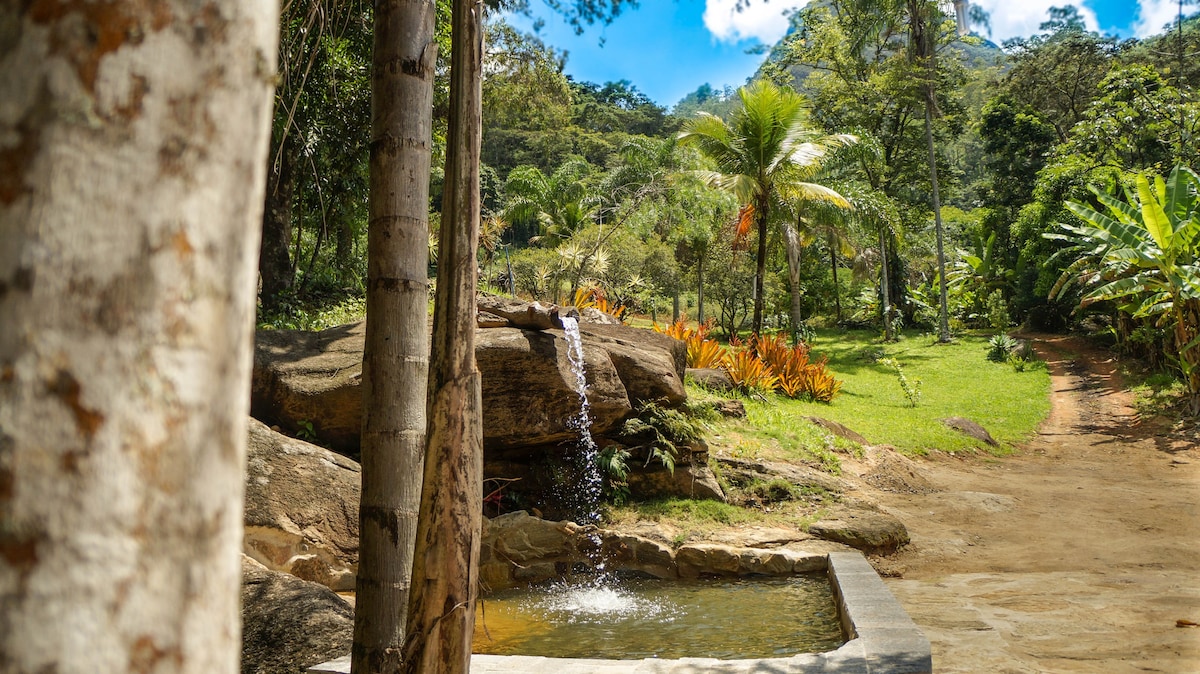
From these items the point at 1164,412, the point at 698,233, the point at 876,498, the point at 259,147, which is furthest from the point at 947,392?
the point at 259,147

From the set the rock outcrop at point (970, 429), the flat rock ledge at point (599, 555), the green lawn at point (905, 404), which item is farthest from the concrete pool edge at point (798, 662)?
the rock outcrop at point (970, 429)

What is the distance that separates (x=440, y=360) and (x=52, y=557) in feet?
6.21

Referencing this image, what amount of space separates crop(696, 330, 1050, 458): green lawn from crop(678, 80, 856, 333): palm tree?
360cm

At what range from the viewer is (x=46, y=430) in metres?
0.77

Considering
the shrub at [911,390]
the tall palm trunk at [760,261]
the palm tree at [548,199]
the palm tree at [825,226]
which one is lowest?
the shrub at [911,390]

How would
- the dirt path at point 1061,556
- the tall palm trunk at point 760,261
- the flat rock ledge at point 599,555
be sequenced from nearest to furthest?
the dirt path at point 1061,556
the flat rock ledge at point 599,555
the tall palm trunk at point 760,261

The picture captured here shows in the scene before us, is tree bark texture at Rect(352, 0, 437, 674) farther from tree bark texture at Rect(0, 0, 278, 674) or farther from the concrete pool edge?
tree bark texture at Rect(0, 0, 278, 674)

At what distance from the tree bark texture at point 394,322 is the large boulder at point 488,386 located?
4637mm

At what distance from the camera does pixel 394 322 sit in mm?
2986

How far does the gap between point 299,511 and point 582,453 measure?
10.2 ft

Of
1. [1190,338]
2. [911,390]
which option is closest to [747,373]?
[911,390]

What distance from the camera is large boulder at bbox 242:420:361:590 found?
254 inches

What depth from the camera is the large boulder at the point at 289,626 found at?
4.14m

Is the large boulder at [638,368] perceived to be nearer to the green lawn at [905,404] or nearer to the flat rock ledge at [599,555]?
the green lawn at [905,404]
